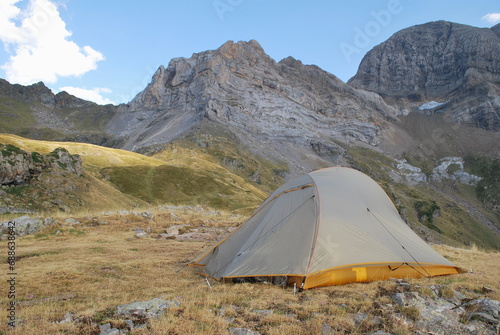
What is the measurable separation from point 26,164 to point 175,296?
92.4ft

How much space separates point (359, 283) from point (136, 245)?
1194 centimetres

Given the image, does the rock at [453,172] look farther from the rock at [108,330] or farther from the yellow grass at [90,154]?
the rock at [108,330]

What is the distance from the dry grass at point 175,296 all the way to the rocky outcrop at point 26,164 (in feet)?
51.6

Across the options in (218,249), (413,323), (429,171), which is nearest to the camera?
(413,323)

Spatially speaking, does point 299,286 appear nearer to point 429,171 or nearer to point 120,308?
point 120,308

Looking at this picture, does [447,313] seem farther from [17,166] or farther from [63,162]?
[63,162]

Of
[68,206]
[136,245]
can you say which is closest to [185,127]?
[68,206]

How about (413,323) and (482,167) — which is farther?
(482,167)

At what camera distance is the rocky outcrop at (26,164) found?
26194mm

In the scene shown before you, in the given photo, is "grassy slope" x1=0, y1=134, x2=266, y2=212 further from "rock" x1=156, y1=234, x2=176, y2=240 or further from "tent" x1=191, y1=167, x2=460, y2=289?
"tent" x1=191, y1=167, x2=460, y2=289

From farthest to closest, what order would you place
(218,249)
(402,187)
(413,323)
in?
(402,187)
(218,249)
(413,323)

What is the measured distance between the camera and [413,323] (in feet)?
20.4

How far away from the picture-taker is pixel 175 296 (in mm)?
8039

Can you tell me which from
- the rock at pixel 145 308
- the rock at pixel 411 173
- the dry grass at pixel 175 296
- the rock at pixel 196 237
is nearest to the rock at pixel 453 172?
the rock at pixel 411 173
